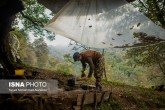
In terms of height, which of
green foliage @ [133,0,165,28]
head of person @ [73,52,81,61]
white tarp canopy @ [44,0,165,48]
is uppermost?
green foliage @ [133,0,165,28]

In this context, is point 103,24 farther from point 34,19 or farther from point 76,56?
point 34,19

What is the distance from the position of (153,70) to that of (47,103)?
2625cm

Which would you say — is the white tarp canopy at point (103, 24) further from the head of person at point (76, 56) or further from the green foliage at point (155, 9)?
the green foliage at point (155, 9)

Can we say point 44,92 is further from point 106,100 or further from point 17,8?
point 17,8

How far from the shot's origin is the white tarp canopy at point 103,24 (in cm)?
584

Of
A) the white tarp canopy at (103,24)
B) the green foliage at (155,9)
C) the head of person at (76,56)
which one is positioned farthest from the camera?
the green foliage at (155,9)

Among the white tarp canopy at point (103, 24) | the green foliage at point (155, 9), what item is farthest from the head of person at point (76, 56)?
the green foliage at point (155, 9)

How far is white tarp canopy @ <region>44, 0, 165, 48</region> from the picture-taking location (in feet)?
19.2

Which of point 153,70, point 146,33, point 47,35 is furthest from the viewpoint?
point 153,70

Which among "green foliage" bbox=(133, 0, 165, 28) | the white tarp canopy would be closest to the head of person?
the white tarp canopy

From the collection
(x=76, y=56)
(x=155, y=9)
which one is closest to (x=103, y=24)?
(x=76, y=56)

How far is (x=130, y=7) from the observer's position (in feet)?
19.5

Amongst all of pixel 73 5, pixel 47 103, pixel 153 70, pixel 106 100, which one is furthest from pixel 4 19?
pixel 153 70

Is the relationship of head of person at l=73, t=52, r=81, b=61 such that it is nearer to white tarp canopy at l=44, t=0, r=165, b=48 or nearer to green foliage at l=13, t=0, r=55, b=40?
white tarp canopy at l=44, t=0, r=165, b=48
